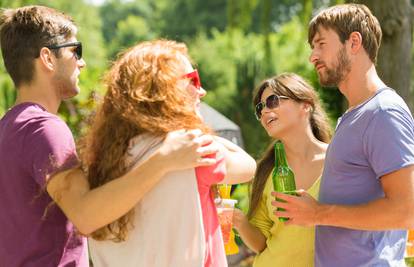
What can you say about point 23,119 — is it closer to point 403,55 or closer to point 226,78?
point 403,55

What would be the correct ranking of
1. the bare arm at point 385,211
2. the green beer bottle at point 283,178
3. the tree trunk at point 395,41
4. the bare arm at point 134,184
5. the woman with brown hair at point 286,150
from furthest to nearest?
the tree trunk at point 395,41, the woman with brown hair at point 286,150, the green beer bottle at point 283,178, the bare arm at point 385,211, the bare arm at point 134,184

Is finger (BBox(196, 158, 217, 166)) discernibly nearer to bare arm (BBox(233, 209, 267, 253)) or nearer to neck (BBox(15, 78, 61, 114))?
neck (BBox(15, 78, 61, 114))

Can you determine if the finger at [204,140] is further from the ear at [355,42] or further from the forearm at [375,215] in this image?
the ear at [355,42]

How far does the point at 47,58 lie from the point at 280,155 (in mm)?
1159

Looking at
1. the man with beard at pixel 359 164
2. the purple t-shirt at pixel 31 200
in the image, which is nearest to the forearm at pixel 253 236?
the man with beard at pixel 359 164

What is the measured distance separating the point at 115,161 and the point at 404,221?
1032mm

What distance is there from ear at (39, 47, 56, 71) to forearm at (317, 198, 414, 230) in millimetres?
1124

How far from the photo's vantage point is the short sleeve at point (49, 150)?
2.27m

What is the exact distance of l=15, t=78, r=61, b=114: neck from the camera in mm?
2574

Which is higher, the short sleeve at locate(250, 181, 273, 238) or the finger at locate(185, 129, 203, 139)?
the finger at locate(185, 129, 203, 139)

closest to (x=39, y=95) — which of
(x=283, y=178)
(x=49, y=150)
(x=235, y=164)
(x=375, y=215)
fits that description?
(x=49, y=150)

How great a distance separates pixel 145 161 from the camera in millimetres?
2166

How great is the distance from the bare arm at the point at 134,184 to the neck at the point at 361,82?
Answer: 802mm

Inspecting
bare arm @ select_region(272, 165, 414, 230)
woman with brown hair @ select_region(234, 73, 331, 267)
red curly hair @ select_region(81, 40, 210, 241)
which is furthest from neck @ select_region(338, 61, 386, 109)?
red curly hair @ select_region(81, 40, 210, 241)
